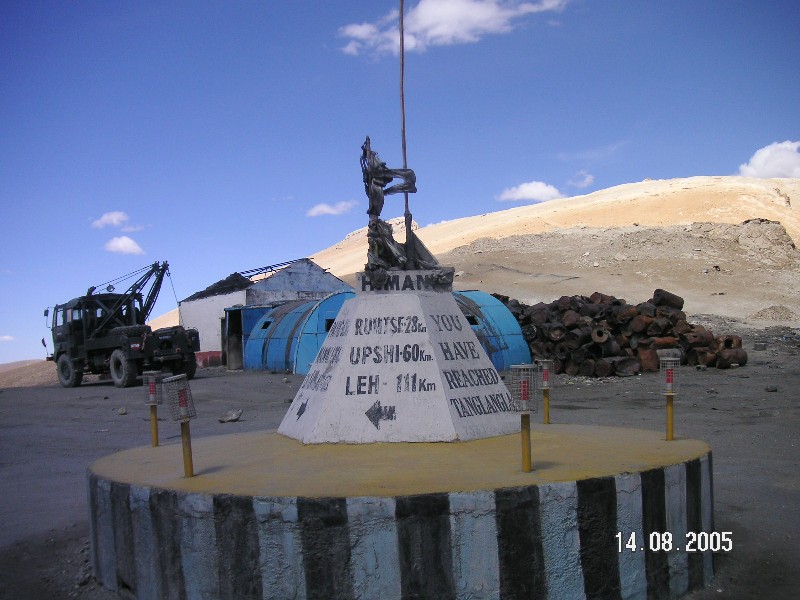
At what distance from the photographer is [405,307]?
7.50 m

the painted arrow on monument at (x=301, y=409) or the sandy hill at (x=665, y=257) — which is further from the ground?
the sandy hill at (x=665, y=257)

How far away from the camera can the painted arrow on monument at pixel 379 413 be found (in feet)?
22.5

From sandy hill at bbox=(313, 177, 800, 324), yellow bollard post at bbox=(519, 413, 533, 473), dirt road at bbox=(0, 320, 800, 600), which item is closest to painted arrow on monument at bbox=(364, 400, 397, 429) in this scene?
yellow bollard post at bbox=(519, 413, 533, 473)

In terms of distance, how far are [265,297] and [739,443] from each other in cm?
2806

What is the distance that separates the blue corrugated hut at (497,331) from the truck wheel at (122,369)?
32.9 feet

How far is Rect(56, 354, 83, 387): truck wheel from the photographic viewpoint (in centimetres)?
2530

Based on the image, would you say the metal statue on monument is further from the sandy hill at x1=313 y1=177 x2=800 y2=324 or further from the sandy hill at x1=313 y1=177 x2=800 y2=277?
the sandy hill at x1=313 y1=177 x2=800 y2=277

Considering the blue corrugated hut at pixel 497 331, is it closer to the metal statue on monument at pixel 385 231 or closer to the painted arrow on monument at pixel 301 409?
the metal statue on monument at pixel 385 231

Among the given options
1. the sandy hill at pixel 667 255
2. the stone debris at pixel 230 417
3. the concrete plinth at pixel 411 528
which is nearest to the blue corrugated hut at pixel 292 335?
the stone debris at pixel 230 417
